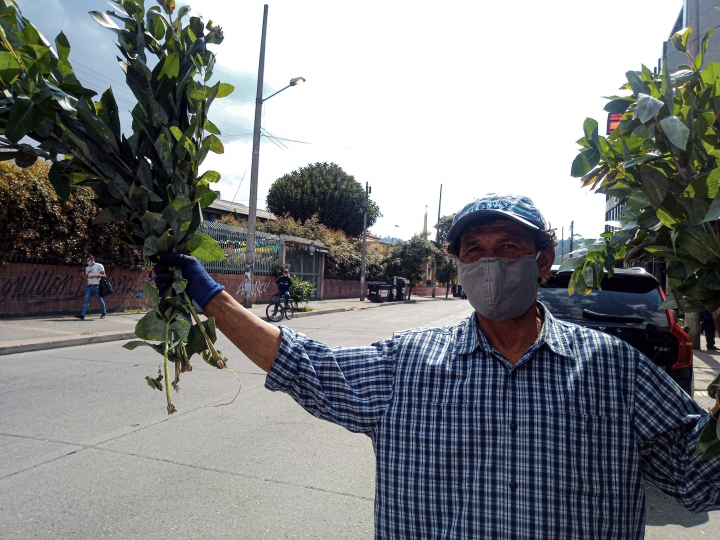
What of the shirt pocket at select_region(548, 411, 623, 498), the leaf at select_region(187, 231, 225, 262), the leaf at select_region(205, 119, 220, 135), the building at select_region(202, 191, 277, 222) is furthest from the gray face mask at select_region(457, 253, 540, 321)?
the building at select_region(202, 191, 277, 222)

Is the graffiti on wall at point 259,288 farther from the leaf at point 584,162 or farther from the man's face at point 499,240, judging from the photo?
the leaf at point 584,162

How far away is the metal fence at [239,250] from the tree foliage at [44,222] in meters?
3.55

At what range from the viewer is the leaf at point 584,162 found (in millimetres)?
1535

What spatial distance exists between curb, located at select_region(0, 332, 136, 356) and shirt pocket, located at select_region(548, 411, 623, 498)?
34.2ft

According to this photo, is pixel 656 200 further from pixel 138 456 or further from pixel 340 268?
pixel 340 268

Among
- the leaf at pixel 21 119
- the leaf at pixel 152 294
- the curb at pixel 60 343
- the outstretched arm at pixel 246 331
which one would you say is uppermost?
the leaf at pixel 21 119

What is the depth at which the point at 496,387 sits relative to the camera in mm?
1538

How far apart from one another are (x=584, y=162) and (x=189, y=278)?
1.18m

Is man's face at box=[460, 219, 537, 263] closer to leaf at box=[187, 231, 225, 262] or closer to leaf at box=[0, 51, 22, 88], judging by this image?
leaf at box=[187, 231, 225, 262]

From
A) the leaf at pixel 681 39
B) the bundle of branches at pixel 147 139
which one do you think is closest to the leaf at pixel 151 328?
the bundle of branches at pixel 147 139

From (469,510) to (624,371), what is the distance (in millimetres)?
572

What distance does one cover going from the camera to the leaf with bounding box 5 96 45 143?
1319 millimetres

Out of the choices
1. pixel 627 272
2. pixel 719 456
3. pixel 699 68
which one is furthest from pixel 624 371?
pixel 627 272

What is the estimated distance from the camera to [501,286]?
68.9 inches
